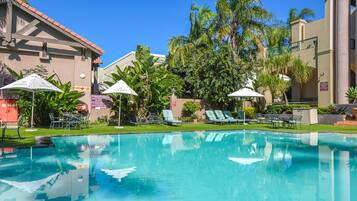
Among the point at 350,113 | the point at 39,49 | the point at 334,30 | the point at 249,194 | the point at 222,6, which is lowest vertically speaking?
the point at 249,194

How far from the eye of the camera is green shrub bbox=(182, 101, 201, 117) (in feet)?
86.5

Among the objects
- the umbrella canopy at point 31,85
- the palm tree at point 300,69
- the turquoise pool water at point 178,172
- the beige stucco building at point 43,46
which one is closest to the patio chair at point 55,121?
the umbrella canopy at point 31,85

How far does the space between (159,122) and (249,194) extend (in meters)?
16.3

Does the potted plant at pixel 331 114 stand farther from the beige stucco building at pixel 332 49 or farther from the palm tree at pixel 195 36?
the palm tree at pixel 195 36

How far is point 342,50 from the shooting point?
1041 inches

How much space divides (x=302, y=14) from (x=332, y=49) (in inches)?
834

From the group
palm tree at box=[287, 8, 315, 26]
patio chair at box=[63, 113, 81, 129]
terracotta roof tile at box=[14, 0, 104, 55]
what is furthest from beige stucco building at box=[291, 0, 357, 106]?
patio chair at box=[63, 113, 81, 129]

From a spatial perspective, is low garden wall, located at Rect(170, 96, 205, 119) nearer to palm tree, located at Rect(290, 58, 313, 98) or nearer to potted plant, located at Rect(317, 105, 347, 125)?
palm tree, located at Rect(290, 58, 313, 98)

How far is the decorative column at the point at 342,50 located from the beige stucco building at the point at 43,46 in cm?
1801

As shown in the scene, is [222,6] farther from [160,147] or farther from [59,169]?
[59,169]

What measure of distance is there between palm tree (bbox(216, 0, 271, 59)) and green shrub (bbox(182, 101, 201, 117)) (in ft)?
18.2

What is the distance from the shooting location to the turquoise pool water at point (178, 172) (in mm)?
6391

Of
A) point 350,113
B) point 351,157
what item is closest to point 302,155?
point 351,157

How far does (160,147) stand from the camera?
13344 mm
